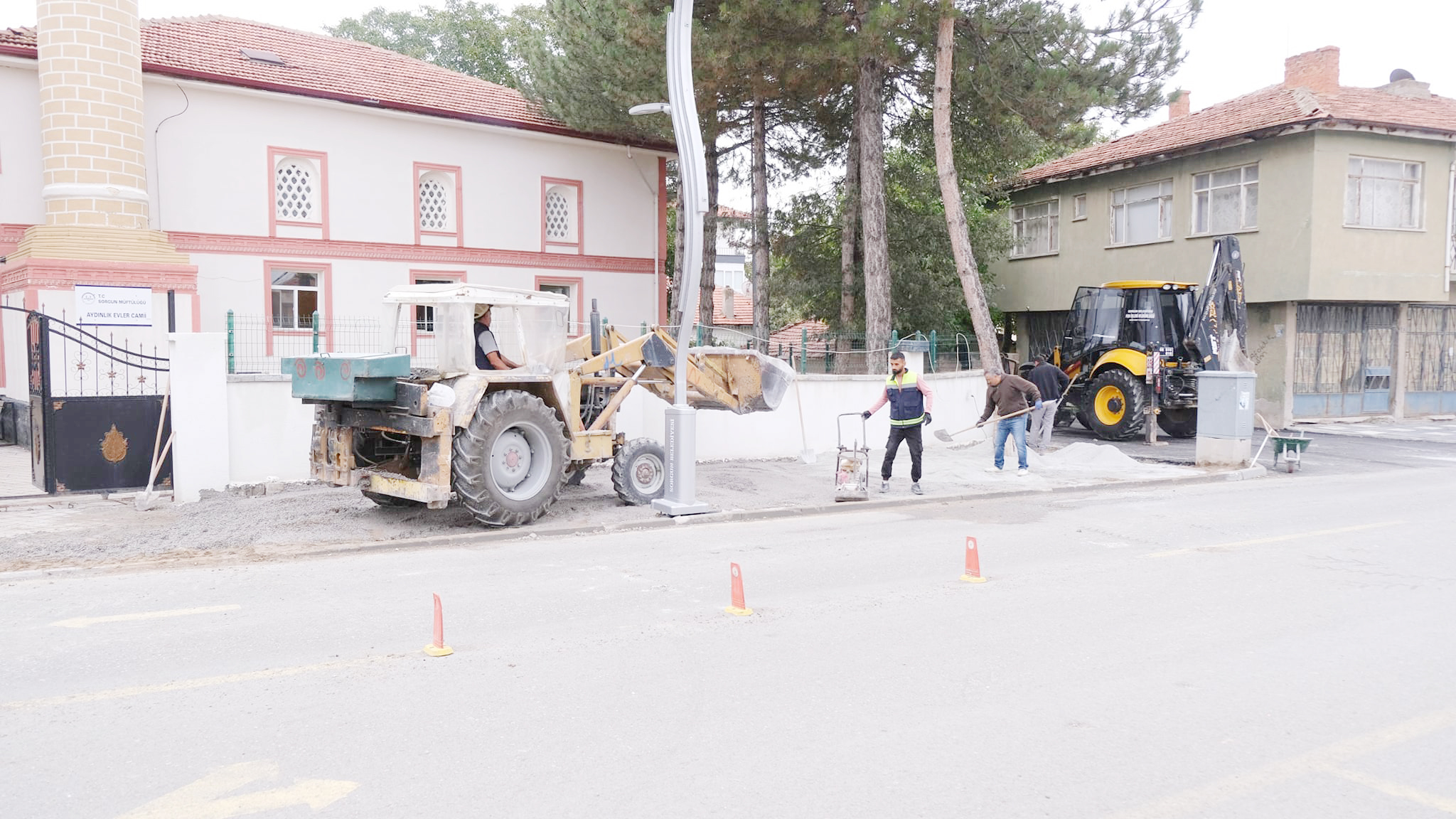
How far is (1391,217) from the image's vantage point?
2344cm

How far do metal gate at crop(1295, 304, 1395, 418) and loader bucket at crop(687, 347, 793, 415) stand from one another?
636 inches

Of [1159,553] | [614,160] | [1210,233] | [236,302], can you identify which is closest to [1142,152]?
[1210,233]

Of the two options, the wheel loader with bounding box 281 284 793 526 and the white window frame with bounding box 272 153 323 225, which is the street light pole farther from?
the white window frame with bounding box 272 153 323 225

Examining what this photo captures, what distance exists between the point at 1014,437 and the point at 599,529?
7077 millimetres

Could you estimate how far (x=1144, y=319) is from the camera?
20.1 metres

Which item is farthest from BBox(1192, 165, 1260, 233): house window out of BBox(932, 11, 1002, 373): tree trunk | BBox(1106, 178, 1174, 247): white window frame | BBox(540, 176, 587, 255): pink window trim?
BBox(540, 176, 587, 255): pink window trim

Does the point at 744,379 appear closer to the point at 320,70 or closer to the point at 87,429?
the point at 87,429

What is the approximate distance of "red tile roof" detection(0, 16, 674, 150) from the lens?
789 inches

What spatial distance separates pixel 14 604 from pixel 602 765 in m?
5.23

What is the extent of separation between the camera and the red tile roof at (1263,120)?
2242 centimetres

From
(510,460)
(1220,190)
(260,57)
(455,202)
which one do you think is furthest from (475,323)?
(1220,190)

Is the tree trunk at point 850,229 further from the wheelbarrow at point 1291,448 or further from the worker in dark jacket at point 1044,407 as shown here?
the wheelbarrow at point 1291,448

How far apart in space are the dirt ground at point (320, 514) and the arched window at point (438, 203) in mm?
10627

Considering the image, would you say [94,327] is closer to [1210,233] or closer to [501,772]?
[501,772]
